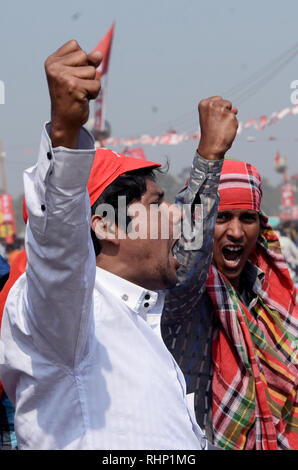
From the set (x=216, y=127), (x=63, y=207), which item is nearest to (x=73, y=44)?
(x=63, y=207)

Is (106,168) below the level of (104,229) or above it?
above

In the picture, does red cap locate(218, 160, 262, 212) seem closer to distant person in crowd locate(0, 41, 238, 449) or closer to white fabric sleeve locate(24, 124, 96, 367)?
distant person in crowd locate(0, 41, 238, 449)

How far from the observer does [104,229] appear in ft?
6.96

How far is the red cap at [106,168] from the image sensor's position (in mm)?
2121

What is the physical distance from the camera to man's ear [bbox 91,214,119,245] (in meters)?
2.10

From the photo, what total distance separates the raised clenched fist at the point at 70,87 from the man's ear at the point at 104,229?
0.78 m

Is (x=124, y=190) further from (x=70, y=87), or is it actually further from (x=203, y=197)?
(x=70, y=87)

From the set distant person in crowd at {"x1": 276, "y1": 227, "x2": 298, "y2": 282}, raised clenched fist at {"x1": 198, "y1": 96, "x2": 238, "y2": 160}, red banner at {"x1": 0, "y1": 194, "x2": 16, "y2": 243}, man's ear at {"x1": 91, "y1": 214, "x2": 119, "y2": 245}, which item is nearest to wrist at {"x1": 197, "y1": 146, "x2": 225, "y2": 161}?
raised clenched fist at {"x1": 198, "y1": 96, "x2": 238, "y2": 160}

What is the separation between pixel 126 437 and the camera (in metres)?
1.64

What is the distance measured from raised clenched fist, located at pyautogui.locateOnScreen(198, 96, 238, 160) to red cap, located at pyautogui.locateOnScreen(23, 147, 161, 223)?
0.32m

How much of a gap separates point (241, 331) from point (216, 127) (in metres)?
0.90

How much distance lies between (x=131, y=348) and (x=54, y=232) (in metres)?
0.53
